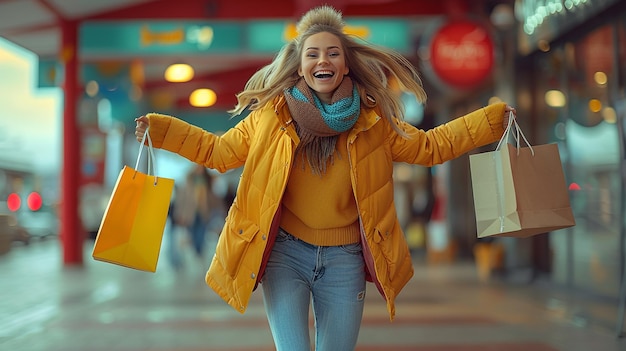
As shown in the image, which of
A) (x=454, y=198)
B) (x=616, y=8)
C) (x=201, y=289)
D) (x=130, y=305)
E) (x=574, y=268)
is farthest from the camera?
(x=454, y=198)

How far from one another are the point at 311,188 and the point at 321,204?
71 millimetres

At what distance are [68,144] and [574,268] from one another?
844 centimetres

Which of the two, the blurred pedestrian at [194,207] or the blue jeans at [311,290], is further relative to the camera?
the blurred pedestrian at [194,207]

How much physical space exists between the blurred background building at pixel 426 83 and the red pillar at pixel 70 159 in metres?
0.02

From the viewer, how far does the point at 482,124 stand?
3334 mm

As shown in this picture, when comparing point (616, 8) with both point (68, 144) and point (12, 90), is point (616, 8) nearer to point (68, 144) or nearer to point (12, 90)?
point (12, 90)

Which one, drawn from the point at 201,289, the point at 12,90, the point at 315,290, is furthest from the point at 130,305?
the point at 315,290

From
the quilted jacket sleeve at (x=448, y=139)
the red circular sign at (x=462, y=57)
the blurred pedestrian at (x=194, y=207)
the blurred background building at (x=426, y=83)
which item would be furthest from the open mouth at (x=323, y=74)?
the blurred pedestrian at (x=194, y=207)

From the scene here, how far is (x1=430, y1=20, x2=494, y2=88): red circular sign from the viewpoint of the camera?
348 inches

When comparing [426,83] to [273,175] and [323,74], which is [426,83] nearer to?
[323,74]

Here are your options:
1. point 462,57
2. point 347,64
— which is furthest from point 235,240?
point 462,57

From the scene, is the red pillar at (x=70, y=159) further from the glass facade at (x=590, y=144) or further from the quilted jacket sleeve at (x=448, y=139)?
the quilted jacket sleeve at (x=448, y=139)

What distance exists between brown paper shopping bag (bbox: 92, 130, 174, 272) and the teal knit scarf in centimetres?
60

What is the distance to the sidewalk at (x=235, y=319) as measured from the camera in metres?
5.81
